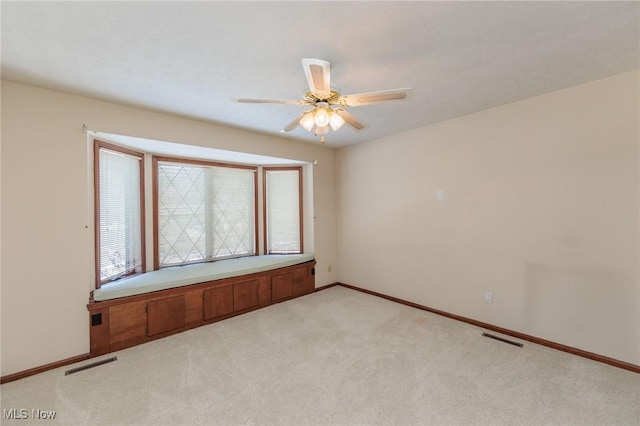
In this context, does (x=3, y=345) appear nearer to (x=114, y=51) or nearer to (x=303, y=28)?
(x=114, y=51)

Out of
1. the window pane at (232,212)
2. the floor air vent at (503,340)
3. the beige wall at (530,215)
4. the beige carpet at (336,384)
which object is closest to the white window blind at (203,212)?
the window pane at (232,212)

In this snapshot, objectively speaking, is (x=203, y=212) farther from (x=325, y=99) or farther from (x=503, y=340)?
(x=503, y=340)

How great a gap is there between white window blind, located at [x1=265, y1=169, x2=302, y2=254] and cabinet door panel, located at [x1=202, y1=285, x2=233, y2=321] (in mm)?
1299

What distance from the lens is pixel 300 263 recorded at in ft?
13.6

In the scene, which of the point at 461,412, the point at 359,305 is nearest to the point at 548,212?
the point at 461,412

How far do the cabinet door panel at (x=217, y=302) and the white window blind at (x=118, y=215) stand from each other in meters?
1.01

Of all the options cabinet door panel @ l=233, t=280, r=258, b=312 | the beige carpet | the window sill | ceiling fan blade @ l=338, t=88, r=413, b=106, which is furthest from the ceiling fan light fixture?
Answer: cabinet door panel @ l=233, t=280, r=258, b=312

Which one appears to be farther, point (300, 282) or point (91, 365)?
point (300, 282)

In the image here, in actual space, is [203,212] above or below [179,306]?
above

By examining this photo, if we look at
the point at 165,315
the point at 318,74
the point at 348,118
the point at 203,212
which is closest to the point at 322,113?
the point at 348,118

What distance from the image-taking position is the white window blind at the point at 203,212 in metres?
→ 3.64

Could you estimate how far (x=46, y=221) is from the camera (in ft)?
7.55

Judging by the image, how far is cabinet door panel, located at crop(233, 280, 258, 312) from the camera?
344cm

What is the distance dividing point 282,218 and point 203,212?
1.25 metres
